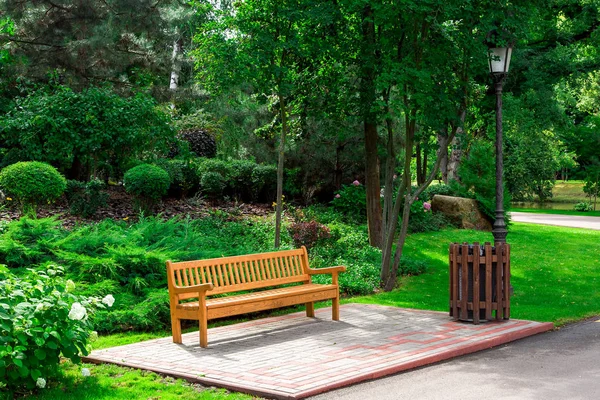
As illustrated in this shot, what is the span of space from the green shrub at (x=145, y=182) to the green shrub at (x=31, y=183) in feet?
5.57

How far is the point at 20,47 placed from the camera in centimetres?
1856

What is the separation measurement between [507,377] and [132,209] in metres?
11.3

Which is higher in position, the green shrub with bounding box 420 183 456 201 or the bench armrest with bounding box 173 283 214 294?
the green shrub with bounding box 420 183 456 201

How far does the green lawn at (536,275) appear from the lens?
11.0m

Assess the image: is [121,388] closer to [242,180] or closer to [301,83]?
[301,83]

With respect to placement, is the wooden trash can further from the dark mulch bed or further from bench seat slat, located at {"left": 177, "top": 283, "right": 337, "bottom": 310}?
the dark mulch bed

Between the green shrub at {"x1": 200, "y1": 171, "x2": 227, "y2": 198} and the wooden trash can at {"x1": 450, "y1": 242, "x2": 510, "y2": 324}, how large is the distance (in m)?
10.0

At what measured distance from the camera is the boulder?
20.2 metres

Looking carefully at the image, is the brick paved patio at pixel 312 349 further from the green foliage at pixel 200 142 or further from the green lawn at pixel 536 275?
the green foliage at pixel 200 142

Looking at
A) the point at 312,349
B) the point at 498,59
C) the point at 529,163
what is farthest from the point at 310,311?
the point at 529,163

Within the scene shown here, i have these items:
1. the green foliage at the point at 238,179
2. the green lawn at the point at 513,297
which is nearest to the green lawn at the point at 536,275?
the green lawn at the point at 513,297

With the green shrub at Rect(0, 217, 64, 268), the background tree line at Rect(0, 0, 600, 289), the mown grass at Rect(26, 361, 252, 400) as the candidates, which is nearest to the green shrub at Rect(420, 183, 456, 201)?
the background tree line at Rect(0, 0, 600, 289)

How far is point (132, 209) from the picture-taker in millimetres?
16453

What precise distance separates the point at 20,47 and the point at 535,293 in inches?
546
